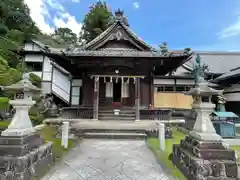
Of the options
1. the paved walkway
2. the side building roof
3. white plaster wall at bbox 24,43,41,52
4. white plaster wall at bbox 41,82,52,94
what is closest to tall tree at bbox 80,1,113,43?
white plaster wall at bbox 24,43,41,52

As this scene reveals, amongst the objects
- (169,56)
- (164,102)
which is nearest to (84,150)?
(169,56)

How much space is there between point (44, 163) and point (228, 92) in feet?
49.8

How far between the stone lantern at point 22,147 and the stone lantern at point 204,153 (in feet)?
10.5

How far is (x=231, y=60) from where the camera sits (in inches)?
734

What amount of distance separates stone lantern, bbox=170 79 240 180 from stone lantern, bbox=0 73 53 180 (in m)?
3.20

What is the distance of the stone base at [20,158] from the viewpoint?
2650mm

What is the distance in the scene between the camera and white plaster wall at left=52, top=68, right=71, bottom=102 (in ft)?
51.2

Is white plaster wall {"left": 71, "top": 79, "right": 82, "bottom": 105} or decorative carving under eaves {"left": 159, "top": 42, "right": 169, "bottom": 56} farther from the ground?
decorative carving under eaves {"left": 159, "top": 42, "right": 169, "bottom": 56}

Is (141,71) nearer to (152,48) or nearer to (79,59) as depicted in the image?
(152,48)

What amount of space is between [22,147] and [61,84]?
14090mm

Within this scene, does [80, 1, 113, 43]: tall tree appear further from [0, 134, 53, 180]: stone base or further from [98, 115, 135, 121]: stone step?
[0, 134, 53, 180]: stone base

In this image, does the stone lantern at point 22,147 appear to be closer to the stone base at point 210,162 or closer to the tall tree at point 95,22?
the stone base at point 210,162

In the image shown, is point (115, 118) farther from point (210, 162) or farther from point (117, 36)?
point (210, 162)

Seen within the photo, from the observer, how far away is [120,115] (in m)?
9.91
